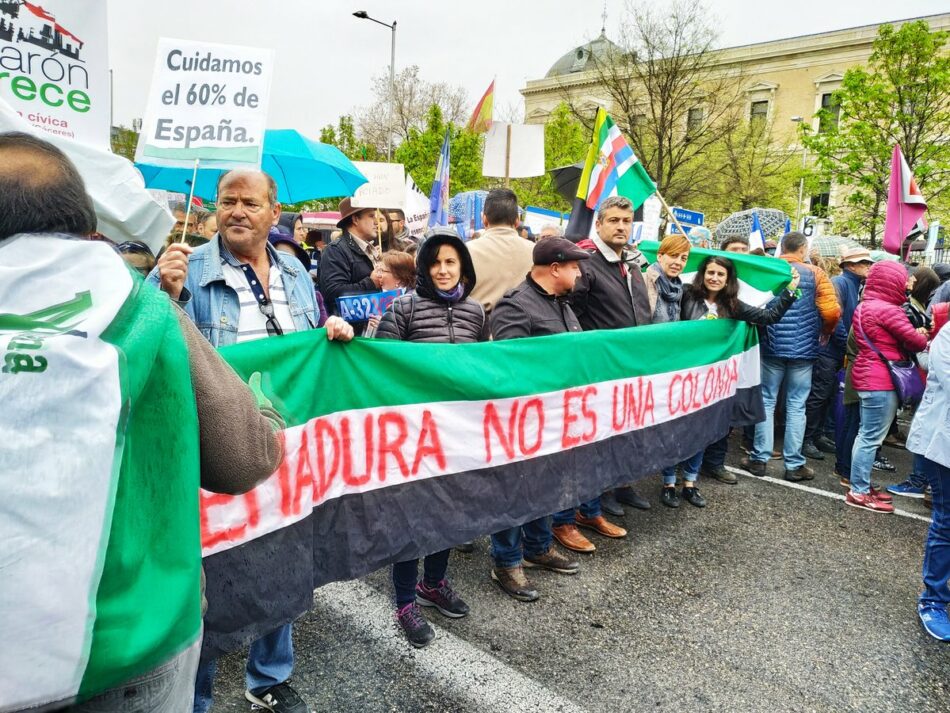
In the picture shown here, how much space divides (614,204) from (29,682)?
13.1 ft

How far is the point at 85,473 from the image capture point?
98 cm

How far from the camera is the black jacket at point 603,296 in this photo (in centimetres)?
427

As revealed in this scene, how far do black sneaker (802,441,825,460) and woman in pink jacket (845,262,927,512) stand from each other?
4.23 ft

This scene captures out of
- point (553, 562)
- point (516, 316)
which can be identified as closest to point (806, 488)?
point (553, 562)

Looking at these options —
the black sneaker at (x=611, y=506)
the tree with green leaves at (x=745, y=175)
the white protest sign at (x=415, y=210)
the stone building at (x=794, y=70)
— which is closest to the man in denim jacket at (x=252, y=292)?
the black sneaker at (x=611, y=506)

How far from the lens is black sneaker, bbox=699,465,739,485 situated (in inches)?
213

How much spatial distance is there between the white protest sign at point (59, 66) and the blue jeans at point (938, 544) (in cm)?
420

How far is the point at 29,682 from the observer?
0.97m

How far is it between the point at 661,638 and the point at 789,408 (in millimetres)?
3323

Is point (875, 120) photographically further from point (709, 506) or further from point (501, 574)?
point (501, 574)

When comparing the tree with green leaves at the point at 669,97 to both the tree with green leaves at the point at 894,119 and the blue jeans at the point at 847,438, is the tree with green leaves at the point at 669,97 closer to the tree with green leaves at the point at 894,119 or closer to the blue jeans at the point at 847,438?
the tree with green leaves at the point at 894,119

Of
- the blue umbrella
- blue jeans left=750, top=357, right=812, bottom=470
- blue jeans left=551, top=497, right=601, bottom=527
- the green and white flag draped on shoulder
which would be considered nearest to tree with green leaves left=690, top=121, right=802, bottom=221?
blue jeans left=750, top=357, right=812, bottom=470

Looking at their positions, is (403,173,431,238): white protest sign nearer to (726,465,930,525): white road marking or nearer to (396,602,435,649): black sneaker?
(726,465,930,525): white road marking

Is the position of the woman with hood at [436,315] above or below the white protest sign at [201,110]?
below
